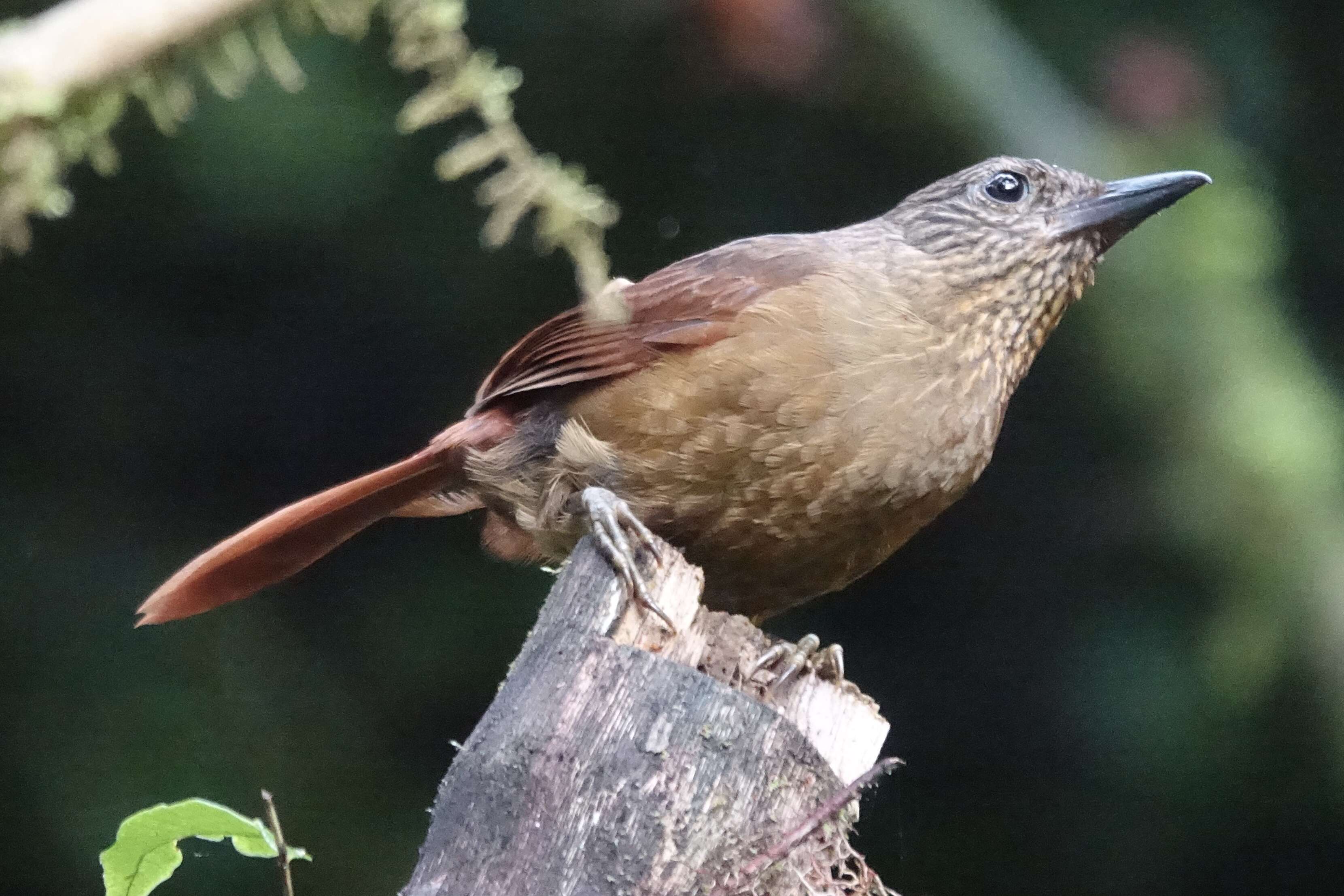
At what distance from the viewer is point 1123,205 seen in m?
2.60

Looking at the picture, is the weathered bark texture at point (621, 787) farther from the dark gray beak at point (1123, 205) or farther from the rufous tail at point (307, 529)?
the dark gray beak at point (1123, 205)

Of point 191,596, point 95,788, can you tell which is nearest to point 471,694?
point 95,788

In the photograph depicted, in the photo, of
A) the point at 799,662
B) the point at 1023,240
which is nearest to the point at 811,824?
the point at 799,662

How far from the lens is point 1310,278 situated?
11.3ft

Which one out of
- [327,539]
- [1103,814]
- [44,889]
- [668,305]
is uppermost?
[668,305]

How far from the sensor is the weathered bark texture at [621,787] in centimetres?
155

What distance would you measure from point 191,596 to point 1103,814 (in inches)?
86.4

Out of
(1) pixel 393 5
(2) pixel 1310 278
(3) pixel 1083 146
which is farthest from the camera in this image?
(2) pixel 1310 278

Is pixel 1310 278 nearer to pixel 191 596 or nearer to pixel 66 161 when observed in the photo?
pixel 191 596

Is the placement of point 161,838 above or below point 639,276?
below

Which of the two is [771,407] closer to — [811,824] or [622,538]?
[622,538]

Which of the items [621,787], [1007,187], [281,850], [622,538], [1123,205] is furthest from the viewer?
[1007,187]

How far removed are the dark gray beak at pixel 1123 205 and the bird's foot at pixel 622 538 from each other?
0.99m

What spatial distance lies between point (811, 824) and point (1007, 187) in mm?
1472
